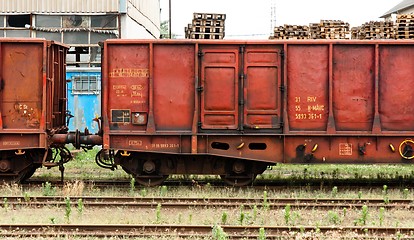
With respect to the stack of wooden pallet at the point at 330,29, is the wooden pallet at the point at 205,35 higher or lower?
lower

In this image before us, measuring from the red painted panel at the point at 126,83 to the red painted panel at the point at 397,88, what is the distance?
17.5 feet

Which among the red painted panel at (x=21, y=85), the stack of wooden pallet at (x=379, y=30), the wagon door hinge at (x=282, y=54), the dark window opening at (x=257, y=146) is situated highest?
the stack of wooden pallet at (x=379, y=30)

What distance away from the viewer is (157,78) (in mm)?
14086

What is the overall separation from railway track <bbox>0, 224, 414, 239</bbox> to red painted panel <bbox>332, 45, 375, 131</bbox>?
4.52 m

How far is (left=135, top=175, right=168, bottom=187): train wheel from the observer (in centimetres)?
1435

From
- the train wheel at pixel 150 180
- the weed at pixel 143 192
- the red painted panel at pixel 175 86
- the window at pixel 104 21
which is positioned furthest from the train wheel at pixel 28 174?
the window at pixel 104 21

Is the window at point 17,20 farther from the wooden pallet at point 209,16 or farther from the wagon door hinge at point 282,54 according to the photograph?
the wagon door hinge at point 282,54

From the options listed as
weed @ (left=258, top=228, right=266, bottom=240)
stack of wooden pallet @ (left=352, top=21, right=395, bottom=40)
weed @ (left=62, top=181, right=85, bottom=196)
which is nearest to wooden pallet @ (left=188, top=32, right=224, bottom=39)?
stack of wooden pallet @ (left=352, top=21, right=395, bottom=40)

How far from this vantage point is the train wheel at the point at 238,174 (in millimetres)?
14297

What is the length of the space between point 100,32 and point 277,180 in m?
12.0

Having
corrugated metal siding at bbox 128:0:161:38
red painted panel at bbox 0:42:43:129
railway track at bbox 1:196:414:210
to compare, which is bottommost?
railway track at bbox 1:196:414:210

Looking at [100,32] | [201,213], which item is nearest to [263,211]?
[201,213]

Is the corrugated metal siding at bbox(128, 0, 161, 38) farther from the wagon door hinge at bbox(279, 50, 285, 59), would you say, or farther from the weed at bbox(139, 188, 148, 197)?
the weed at bbox(139, 188, 148, 197)

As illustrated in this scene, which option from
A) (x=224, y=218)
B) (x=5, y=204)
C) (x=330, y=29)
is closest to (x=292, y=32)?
(x=330, y=29)
